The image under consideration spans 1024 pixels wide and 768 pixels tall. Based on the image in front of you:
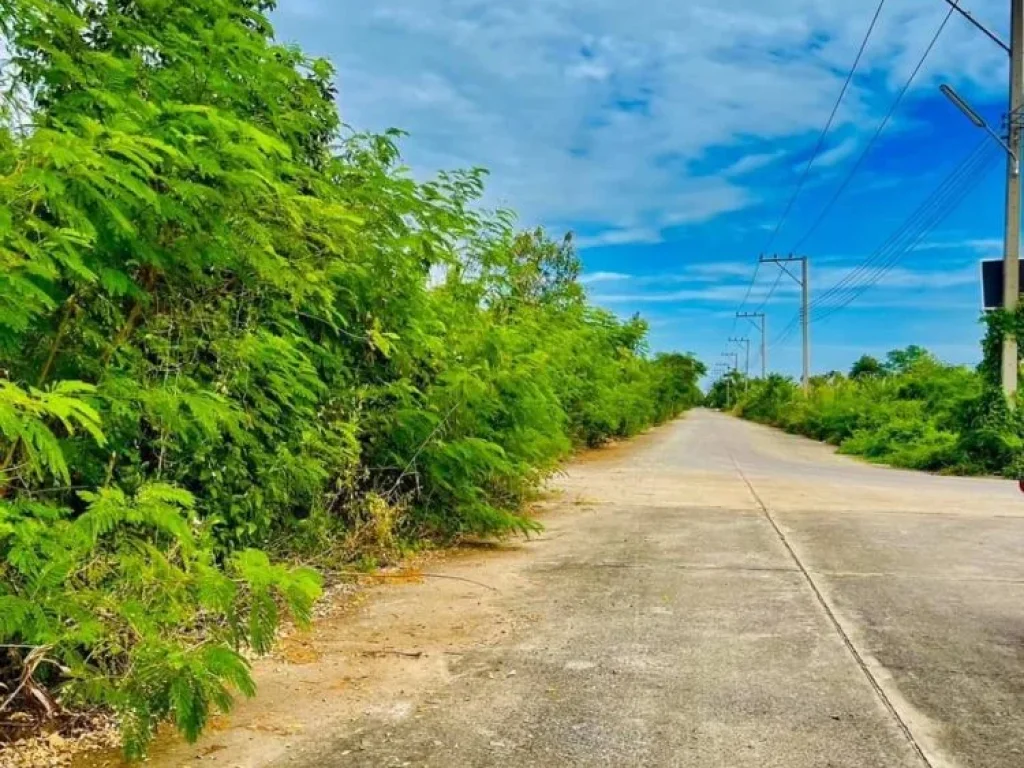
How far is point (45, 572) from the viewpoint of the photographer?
3.10 m

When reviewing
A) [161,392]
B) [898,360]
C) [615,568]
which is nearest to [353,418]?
[615,568]

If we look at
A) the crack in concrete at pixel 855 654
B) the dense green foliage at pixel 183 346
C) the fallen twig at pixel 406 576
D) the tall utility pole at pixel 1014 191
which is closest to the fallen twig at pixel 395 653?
the dense green foliage at pixel 183 346

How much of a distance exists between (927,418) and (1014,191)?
8956 mm

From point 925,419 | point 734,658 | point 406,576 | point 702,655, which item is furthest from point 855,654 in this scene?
point 925,419

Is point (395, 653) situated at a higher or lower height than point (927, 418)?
lower

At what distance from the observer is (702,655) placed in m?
4.92

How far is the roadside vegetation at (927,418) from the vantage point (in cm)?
1945

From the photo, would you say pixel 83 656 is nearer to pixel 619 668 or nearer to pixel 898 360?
pixel 619 668

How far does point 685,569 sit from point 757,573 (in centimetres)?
59

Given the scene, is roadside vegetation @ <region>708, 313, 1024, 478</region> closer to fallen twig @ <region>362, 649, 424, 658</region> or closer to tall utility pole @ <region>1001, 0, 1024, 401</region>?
tall utility pole @ <region>1001, 0, 1024, 401</region>

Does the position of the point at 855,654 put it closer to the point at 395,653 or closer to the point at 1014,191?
the point at 395,653

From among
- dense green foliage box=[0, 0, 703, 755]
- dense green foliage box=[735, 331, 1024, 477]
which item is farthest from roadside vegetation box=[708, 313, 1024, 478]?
dense green foliage box=[0, 0, 703, 755]

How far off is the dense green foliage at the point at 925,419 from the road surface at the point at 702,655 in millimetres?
1823

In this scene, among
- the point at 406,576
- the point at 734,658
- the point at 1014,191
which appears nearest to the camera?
the point at 734,658
